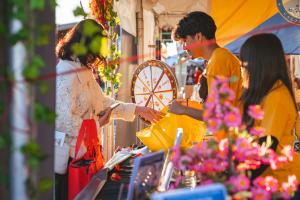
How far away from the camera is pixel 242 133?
4.49 feet

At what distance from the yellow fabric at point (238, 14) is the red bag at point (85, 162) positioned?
2.43 meters

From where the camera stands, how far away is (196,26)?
114 inches

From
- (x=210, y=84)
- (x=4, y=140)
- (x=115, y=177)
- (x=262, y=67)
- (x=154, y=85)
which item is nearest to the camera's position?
(x=4, y=140)

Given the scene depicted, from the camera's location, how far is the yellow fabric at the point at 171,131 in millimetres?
2738

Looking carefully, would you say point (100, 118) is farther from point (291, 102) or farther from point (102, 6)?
point (291, 102)

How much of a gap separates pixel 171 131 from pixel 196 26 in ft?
2.28

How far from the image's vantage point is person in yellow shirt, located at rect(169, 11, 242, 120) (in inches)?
107

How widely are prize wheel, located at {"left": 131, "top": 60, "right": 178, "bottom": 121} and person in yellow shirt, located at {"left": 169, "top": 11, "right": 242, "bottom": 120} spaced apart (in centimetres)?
113

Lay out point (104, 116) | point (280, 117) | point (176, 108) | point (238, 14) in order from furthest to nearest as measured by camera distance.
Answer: point (238, 14)
point (104, 116)
point (176, 108)
point (280, 117)

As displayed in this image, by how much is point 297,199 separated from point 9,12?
4.56ft

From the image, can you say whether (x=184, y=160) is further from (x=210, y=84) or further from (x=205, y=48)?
(x=205, y=48)

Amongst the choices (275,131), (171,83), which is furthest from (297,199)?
(171,83)

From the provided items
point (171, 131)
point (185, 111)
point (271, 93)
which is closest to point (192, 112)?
point (185, 111)

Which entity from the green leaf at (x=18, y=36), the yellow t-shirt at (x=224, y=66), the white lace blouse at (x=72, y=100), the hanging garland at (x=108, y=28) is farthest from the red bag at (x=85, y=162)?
the green leaf at (x=18, y=36)
